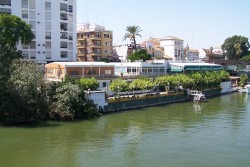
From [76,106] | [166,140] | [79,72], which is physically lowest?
[166,140]

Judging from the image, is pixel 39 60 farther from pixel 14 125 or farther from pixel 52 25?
pixel 14 125

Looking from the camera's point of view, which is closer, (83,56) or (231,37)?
(83,56)

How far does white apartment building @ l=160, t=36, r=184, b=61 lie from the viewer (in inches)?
4277

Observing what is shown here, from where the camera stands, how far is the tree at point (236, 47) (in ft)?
384

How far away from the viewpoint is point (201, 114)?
47594 millimetres

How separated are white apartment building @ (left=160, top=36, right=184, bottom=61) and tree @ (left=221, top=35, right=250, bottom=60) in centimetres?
1846

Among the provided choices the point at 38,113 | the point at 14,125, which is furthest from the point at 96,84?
the point at 14,125

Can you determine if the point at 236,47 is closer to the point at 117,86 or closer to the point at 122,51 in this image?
the point at 122,51

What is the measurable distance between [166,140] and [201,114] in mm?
16013

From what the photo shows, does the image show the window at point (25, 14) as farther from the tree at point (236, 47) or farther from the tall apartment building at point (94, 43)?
the tree at point (236, 47)

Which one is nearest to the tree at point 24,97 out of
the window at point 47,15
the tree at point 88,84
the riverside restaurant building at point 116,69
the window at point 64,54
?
the tree at point 88,84

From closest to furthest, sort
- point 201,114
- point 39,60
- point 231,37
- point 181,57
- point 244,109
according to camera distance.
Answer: point 201,114 < point 244,109 < point 39,60 < point 181,57 < point 231,37

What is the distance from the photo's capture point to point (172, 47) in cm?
10862

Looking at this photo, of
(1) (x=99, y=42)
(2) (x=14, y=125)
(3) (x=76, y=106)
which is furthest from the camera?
(1) (x=99, y=42)
